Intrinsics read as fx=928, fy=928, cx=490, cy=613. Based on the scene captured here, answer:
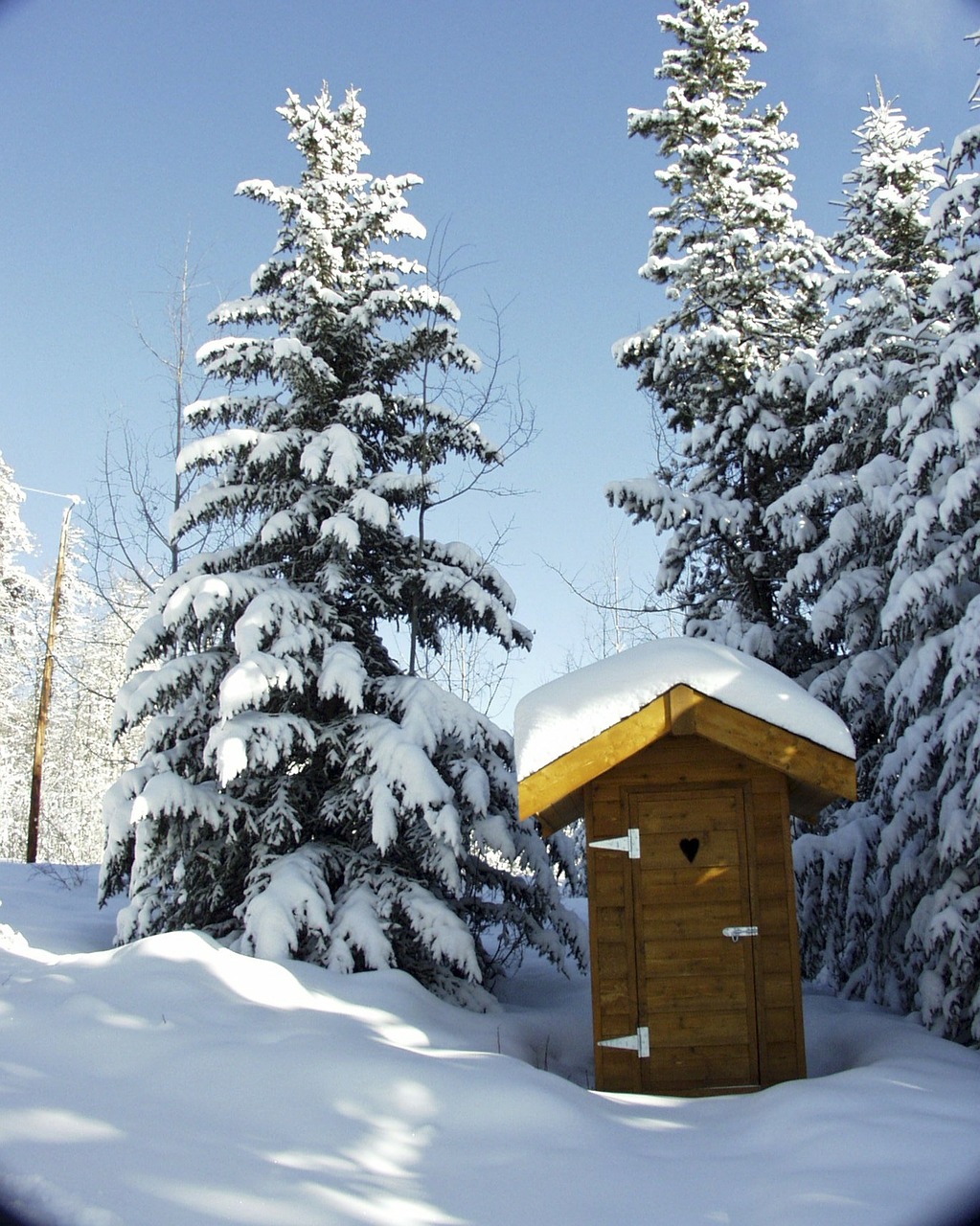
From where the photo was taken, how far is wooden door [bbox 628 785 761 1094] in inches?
279

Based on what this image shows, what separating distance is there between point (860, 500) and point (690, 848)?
232 inches

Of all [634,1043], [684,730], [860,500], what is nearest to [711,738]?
[684,730]

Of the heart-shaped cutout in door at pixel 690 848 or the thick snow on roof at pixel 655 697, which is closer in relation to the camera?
the thick snow on roof at pixel 655 697

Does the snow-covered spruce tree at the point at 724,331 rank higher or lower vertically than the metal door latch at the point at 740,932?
higher

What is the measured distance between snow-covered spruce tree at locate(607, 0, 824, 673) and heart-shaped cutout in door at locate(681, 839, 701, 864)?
17.4ft

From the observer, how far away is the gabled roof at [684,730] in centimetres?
695

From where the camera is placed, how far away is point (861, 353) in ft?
37.6

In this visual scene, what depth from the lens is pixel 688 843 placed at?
24.3ft

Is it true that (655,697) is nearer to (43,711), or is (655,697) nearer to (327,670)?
(327,670)

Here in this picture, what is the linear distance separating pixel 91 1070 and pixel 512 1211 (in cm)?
261

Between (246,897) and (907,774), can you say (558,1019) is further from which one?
(907,774)

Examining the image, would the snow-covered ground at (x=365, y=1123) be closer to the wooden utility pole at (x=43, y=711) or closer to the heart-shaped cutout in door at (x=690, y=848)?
the heart-shaped cutout in door at (x=690, y=848)

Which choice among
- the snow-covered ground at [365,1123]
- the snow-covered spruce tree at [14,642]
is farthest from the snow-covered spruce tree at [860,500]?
the snow-covered spruce tree at [14,642]

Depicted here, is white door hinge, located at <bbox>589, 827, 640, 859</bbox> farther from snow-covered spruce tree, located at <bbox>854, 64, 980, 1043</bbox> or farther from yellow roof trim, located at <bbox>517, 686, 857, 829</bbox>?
snow-covered spruce tree, located at <bbox>854, 64, 980, 1043</bbox>
